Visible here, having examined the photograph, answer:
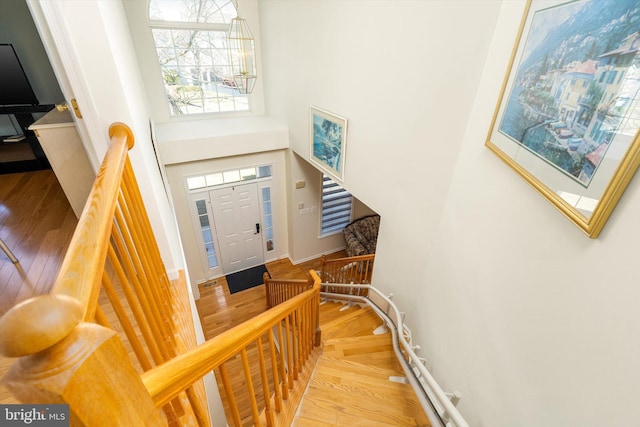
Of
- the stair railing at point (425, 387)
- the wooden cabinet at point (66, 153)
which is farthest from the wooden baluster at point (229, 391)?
the wooden cabinet at point (66, 153)

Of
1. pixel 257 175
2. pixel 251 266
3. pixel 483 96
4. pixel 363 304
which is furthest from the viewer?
pixel 251 266

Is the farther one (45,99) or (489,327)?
(45,99)

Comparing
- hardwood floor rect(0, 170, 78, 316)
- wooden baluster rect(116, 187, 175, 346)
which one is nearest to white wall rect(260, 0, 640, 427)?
wooden baluster rect(116, 187, 175, 346)

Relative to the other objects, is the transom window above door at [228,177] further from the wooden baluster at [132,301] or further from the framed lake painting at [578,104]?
the framed lake painting at [578,104]

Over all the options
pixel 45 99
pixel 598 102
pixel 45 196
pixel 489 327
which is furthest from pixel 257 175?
pixel 598 102

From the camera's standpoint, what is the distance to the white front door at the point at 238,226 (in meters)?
5.38

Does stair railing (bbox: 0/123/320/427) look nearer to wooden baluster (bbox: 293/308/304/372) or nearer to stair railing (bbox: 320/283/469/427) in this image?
wooden baluster (bbox: 293/308/304/372)

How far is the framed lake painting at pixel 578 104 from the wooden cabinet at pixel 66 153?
8.47 feet

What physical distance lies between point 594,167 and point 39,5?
7.62 ft

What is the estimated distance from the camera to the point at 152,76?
4.68 metres

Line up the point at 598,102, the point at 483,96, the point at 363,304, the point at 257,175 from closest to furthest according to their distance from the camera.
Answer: the point at 598,102, the point at 483,96, the point at 363,304, the point at 257,175

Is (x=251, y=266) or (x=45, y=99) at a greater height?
(x=45, y=99)

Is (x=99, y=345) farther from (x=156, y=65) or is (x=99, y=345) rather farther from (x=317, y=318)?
(x=156, y=65)

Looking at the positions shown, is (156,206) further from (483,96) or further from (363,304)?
(363,304)
